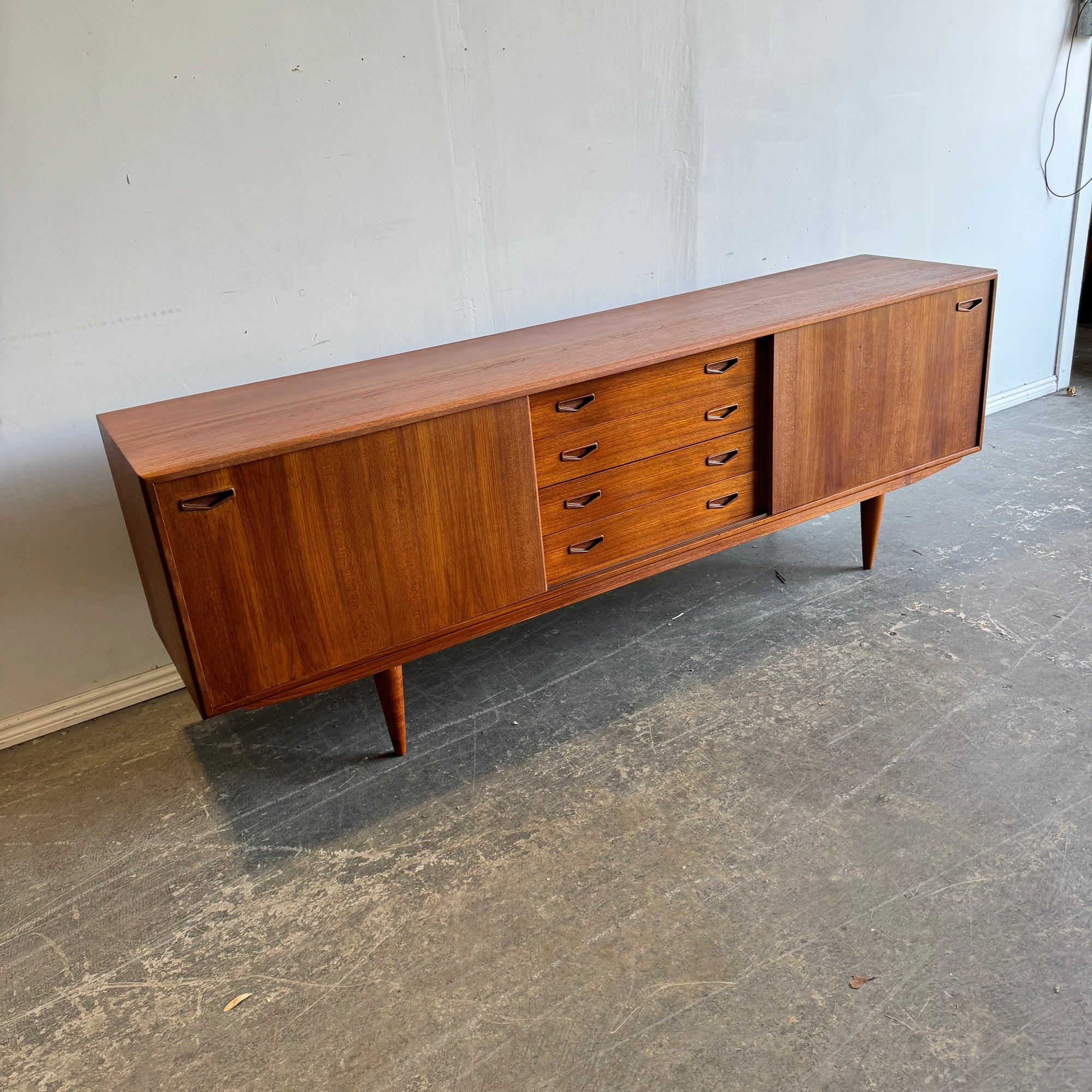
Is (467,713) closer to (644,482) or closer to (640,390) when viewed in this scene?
(644,482)

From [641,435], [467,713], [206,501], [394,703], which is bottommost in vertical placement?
[467,713]

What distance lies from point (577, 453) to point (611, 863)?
795 millimetres

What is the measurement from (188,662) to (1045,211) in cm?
330

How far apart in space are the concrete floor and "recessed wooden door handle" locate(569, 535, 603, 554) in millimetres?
347

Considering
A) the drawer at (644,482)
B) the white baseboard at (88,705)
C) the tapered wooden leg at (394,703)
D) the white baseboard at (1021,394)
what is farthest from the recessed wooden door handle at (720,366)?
the white baseboard at (1021,394)

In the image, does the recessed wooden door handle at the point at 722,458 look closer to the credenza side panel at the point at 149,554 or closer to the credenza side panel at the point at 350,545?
the credenza side panel at the point at 350,545

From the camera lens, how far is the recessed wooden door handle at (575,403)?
1.92 meters

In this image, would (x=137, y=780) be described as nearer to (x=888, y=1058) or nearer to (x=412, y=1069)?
(x=412, y=1069)

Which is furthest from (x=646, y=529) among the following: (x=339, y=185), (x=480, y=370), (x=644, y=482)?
(x=339, y=185)

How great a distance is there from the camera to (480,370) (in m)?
2.02

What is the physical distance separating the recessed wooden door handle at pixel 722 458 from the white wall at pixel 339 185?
2.24ft

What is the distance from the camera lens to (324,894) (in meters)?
1.69

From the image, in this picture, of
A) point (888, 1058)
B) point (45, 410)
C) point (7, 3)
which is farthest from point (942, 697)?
point (7, 3)

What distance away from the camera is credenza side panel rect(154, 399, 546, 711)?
64.9 inches
